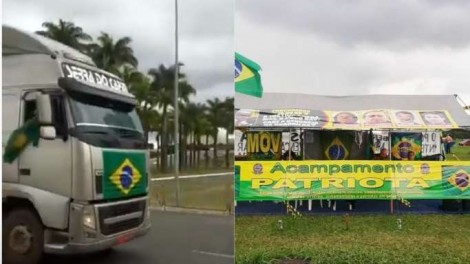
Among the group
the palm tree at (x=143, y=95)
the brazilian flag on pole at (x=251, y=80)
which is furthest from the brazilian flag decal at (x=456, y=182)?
the palm tree at (x=143, y=95)

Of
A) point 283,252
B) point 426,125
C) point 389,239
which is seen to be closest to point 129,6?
point 283,252

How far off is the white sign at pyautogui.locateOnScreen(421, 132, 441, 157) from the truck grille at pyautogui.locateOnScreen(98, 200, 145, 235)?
6.61 metres

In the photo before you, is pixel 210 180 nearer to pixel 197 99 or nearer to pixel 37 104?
pixel 197 99

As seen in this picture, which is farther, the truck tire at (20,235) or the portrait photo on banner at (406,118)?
the portrait photo on banner at (406,118)

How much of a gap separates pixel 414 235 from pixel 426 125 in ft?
5.15

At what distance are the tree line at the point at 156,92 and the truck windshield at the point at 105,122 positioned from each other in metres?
0.03

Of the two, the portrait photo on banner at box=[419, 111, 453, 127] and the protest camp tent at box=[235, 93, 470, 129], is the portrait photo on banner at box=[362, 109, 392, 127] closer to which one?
the protest camp tent at box=[235, 93, 470, 129]

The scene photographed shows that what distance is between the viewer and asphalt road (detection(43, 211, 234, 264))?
48.4 inches

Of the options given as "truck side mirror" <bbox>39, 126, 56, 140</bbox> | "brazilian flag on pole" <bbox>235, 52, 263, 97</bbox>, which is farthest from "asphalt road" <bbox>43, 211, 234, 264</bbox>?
"brazilian flag on pole" <bbox>235, 52, 263, 97</bbox>

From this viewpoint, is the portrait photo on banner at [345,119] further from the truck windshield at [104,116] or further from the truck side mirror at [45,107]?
the truck side mirror at [45,107]

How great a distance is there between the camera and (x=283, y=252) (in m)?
5.25

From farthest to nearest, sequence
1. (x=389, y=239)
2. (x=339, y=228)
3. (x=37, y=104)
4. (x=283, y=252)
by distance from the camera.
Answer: (x=339, y=228) < (x=389, y=239) < (x=283, y=252) < (x=37, y=104)

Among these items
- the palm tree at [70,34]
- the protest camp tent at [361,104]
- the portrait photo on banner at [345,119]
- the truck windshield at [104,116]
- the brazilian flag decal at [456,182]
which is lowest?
the brazilian flag decal at [456,182]

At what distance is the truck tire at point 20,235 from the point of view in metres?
1.19
